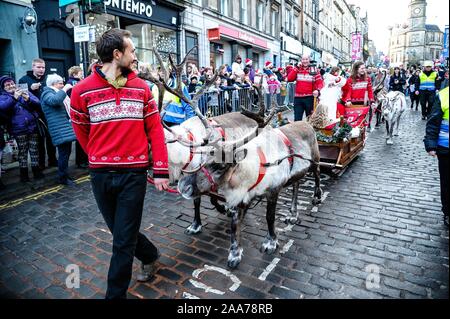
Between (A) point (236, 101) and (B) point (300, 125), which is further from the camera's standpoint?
(A) point (236, 101)

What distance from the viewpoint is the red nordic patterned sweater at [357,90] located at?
8.52 meters

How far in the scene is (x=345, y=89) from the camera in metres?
8.53

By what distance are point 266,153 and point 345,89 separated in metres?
5.77

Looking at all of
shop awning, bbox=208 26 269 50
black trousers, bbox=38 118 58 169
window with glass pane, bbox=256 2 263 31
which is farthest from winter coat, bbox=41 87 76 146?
window with glass pane, bbox=256 2 263 31

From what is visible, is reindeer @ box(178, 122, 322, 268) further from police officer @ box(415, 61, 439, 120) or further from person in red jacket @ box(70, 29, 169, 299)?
police officer @ box(415, 61, 439, 120)

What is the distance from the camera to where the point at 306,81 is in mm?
9352

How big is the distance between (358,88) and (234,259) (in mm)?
6872

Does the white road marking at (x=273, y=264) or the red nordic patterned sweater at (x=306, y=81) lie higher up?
the red nordic patterned sweater at (x=306, y=81)

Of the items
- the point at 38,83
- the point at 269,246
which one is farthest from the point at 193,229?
the point at 38,83

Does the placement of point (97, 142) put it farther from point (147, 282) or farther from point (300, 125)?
point (300, 125)

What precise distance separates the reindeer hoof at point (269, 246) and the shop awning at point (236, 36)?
1683 centimetres

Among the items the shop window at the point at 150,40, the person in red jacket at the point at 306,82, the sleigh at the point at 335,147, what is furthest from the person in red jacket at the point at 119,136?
the shop window at the point at 150,40

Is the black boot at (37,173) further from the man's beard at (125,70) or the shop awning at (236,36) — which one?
the shop awning at (236,36)
